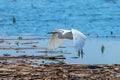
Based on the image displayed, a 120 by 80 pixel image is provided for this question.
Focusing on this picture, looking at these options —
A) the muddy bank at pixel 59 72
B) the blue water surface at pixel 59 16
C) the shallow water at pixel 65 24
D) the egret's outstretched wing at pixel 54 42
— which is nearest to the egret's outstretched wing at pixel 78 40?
the muddy bank at pixel 59 72

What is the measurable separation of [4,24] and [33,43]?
687 cm

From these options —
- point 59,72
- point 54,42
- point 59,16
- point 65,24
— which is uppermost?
point 59,16

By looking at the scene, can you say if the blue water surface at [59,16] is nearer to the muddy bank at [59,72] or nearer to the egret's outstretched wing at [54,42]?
the egret's outstretched wing at [54,42]

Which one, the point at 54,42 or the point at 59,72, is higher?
the point at 54,42

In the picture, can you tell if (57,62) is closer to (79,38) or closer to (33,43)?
(79,38)

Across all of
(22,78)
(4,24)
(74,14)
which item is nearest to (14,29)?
(4,24)

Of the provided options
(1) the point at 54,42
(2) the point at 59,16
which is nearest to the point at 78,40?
(1) the point at 54,42

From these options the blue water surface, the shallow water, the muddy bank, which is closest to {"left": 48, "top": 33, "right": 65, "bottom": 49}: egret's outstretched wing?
the shallow water

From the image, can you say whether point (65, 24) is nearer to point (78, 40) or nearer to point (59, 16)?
point (59, 16)

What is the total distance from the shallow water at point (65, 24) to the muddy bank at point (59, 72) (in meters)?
1.12

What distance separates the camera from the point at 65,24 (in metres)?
23.9

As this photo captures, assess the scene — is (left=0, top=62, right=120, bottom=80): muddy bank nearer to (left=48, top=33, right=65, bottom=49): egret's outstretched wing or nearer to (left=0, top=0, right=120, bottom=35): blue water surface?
(left=48, top=33, right=65, bottom=49): egret's outstretched wing

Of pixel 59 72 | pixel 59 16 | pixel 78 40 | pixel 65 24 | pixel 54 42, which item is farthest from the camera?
pixel 59 16

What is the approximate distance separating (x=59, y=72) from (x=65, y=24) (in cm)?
1172
